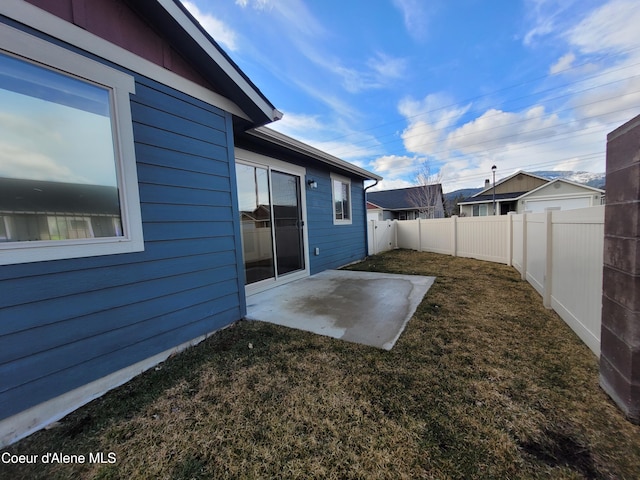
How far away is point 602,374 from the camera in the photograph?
166 centimetres

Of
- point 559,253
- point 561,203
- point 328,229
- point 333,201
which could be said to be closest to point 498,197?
point 561,203

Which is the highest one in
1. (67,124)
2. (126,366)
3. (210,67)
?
(210,67)

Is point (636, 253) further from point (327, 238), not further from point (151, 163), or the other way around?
point (327, 238)

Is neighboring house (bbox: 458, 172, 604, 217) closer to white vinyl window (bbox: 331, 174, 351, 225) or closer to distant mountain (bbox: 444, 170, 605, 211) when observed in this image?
distant mountain (bbox: 444, 170, 605, 211)

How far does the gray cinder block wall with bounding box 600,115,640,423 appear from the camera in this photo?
4.33 feet

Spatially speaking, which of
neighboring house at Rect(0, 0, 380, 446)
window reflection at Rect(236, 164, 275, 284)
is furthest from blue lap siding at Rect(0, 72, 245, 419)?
window reflection at Rect(236, 164, 275, 284)

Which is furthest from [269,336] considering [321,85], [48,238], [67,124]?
[321,85]

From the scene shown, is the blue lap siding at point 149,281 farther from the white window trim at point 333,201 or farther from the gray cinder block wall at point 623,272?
the white window trim at point 333,201

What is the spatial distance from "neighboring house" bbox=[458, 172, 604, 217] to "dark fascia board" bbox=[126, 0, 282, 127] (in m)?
→ 19.9

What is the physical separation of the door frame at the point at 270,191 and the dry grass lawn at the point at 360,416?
1.81m

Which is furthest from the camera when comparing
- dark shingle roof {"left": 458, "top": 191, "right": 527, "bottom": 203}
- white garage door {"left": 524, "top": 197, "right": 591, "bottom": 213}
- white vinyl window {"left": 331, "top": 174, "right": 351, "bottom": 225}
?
dark shingle roof {"left": 458, "top": 191, "right": 527, "bottom": 203}

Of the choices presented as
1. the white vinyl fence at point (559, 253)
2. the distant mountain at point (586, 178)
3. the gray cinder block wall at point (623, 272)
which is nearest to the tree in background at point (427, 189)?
the distant mountain at point (586, 178)

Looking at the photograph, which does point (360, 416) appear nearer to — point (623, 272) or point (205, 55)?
point (623, 272)

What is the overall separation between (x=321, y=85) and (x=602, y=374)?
9.58m
